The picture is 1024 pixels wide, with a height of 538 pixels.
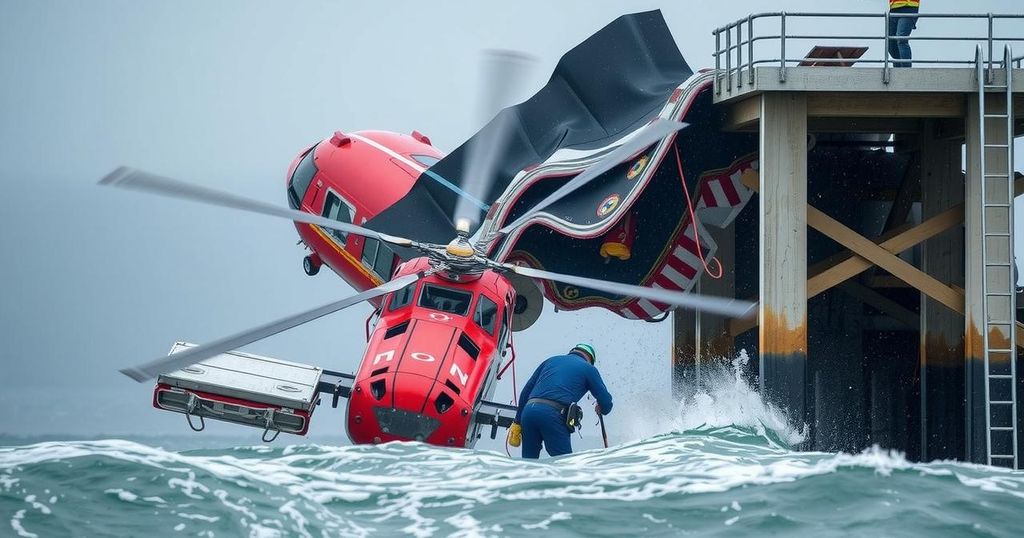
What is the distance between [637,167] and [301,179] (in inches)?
235

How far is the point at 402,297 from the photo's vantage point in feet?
56.3

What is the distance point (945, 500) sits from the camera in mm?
11273

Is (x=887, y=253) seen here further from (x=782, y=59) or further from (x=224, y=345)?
(x=224, y=345)

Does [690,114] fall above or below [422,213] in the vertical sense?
above

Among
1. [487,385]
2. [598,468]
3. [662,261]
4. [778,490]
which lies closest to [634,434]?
[662,261]

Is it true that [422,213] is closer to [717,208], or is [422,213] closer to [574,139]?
[574,139]

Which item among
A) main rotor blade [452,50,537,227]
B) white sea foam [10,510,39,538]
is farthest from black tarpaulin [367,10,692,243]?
white sea foam [10,510,39,538]

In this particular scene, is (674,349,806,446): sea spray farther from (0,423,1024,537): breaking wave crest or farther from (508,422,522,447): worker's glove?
(0,423,1024,537): breaking wave crest

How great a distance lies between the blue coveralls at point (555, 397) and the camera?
15703 mm

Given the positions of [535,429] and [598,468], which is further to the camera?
[535,429]

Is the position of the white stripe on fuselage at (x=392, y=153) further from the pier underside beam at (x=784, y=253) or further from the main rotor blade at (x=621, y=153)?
the pier underside beam at (x=784, y=253)

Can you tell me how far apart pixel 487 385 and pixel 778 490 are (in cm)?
589

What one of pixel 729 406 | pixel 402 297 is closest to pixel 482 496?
pixel 402 297

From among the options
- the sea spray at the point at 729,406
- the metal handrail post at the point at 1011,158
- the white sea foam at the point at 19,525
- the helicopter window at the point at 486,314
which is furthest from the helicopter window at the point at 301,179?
the white sea foam at the point at 19,525
